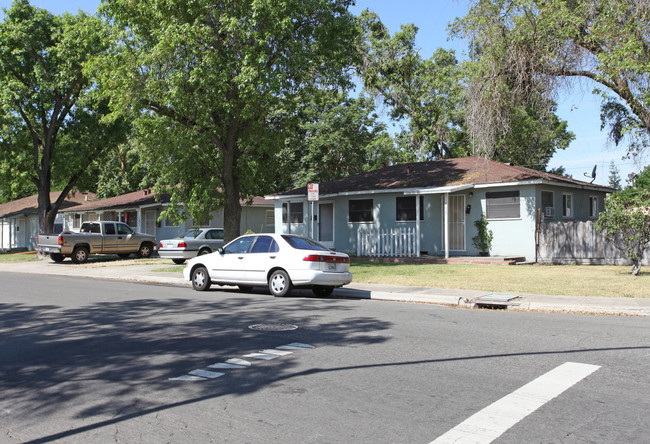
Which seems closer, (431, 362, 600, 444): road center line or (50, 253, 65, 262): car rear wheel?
(431, 362, 600, 444): road center line

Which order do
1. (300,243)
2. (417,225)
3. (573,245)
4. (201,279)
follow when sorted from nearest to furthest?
(300,243) → (201,279) → (573,245) → (417,225)

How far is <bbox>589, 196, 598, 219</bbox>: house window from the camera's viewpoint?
25.5 metres

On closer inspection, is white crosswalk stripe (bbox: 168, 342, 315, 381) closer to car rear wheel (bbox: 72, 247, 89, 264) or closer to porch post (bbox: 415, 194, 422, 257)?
porch post (bbox: 415, 194, 422, 257)

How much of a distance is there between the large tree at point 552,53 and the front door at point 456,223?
309 cm

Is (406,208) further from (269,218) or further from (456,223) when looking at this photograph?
(269,218)

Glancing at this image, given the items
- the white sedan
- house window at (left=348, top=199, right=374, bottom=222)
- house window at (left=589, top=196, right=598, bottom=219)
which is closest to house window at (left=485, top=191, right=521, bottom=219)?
house window at (left=348, top=199, right=374, bottom=222)

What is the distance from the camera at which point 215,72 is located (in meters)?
18.5

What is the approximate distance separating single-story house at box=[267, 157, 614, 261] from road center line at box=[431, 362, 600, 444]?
14011 mm

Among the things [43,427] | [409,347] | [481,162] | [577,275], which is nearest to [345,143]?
[481,162]

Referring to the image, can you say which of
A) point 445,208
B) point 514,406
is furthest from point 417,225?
point 514,406

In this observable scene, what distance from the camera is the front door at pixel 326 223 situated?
2647 centimetres

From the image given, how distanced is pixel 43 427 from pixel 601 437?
4.39 meters

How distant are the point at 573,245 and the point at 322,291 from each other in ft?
38.6

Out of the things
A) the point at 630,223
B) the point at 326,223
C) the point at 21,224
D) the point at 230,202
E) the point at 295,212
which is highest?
the point at 21,224
